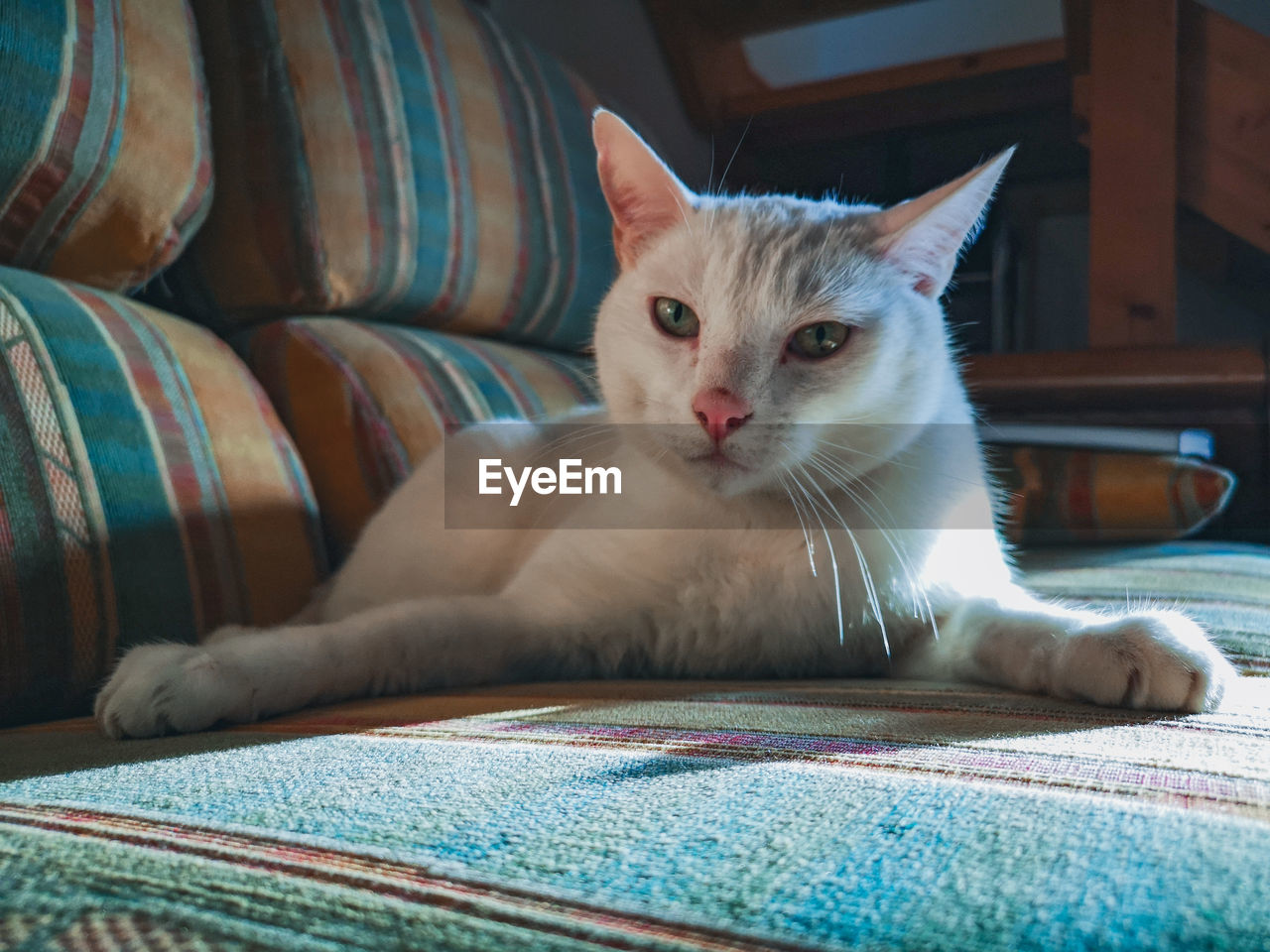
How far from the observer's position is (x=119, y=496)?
1050mm

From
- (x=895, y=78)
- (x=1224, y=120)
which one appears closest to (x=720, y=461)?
(x=1224, y=120)

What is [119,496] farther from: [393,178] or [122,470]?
[393,178]

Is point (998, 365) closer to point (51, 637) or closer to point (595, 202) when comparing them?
point (595, 202)

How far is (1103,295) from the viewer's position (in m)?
2.61

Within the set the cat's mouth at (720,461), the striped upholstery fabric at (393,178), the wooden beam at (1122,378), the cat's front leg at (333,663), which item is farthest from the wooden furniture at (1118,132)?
the cat's front leg at (333,663)

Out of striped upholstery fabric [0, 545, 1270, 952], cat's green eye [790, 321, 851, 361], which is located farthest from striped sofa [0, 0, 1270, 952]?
Result: cat's green eye [790, 321, 851, 361]

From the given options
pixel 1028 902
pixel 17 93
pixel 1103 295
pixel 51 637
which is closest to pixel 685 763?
pixel 1028 902

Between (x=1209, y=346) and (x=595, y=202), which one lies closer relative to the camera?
(x=1209, y=346)

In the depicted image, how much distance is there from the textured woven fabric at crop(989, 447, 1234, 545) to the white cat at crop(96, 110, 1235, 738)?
87 centimetres

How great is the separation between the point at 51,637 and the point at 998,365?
1934 millimetres

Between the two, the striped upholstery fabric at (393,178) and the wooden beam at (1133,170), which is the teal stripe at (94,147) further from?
the wooden beam at (1133,170)

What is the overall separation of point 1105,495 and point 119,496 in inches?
69.6

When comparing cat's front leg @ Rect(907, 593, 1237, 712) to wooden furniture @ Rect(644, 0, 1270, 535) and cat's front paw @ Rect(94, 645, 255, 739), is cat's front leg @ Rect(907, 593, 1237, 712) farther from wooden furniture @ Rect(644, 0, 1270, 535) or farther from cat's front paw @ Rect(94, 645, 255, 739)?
wooden furniture @ Rect(644, 0, 1270, 535)

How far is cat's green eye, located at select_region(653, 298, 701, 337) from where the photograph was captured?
0.96 m
